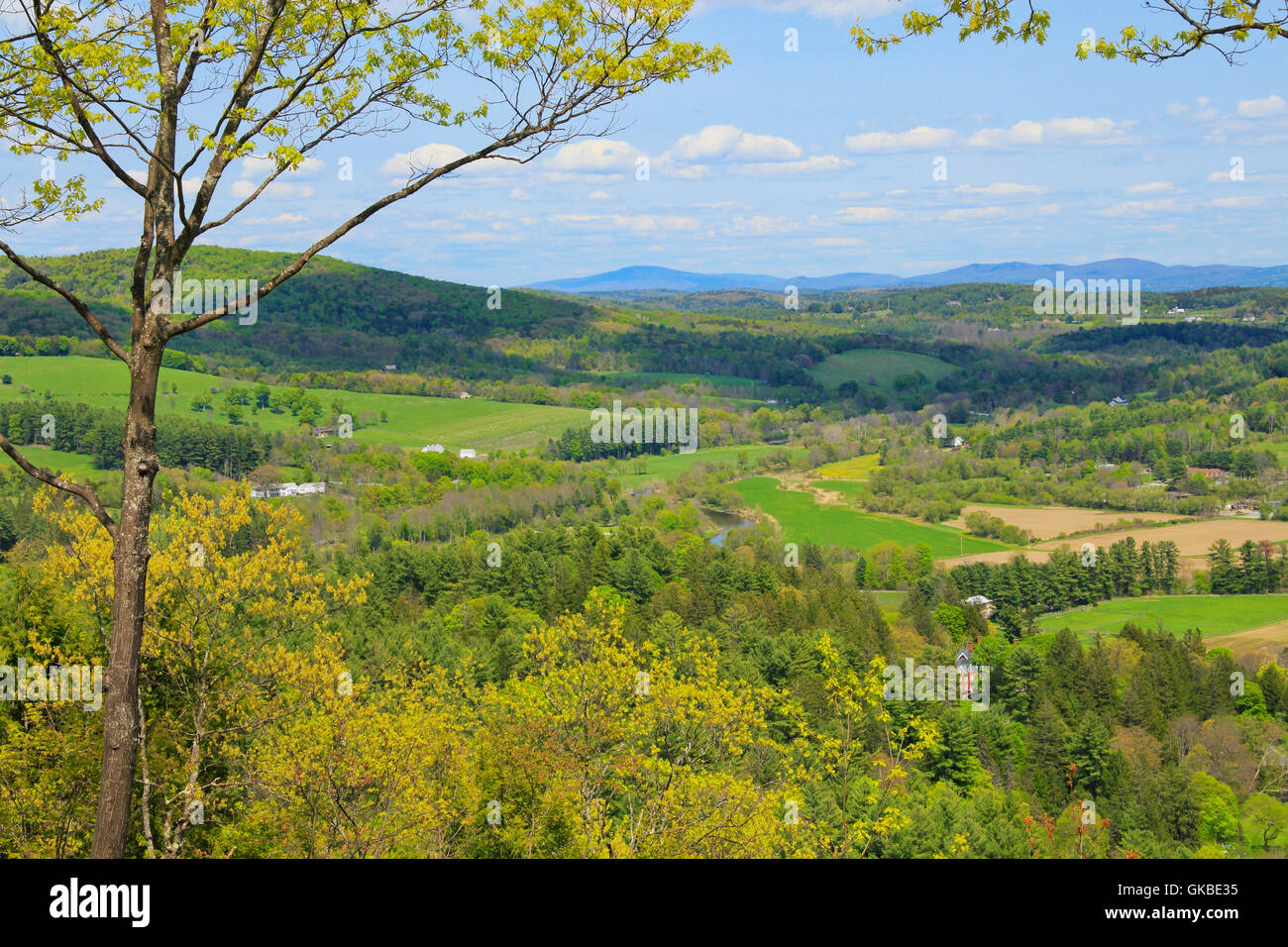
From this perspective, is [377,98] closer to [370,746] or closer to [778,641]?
[370,746]

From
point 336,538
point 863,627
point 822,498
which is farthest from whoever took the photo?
point 822,498

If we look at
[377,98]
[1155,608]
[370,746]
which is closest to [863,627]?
[1155,608]

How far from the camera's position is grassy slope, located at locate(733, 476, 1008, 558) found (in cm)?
8588

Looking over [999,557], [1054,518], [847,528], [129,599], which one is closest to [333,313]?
[847,528]

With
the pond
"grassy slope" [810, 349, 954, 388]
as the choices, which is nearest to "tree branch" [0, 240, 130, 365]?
the pond

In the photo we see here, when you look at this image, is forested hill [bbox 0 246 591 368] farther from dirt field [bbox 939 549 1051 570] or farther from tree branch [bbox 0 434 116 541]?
tree branch [bbox 0 434 116 541]

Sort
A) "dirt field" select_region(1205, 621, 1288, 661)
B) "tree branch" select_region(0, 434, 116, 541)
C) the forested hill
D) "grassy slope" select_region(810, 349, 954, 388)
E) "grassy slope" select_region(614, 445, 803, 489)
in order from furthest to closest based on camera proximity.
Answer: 1. "grassy slope" select_region(810, 349, 954, 388)
2. the forested hill
3. "grassy slope" select_region(614, 445, 803, 489)
4. "dirt field" select_region(1205, 621, 1288, 661)
5. "tree branch" select_region(0, 434, 116, 541)

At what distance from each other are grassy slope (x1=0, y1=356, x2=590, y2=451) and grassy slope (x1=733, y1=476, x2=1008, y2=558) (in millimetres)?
33237

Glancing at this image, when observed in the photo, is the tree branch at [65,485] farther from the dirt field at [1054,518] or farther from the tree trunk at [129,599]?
the dirt field at [1054,518]

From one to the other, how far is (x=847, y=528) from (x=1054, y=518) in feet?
71.0

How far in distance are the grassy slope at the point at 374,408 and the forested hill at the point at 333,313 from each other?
872 cm
